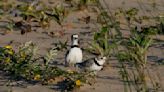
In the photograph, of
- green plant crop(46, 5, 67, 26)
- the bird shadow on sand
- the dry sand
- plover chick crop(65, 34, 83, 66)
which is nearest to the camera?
the dry sand

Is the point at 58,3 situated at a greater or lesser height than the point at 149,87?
greater

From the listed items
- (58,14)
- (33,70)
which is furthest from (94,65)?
(58,14)

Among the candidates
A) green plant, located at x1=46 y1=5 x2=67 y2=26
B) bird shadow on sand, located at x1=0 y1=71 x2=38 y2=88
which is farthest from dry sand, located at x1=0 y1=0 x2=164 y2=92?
green plant, located at x1=46 y1=5 x2=67 y2=26

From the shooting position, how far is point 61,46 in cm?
769

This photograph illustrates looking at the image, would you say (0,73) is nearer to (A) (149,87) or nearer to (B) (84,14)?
(A) (149,87)

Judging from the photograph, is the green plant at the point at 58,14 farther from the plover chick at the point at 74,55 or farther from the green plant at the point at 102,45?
the plover chick at the point at 74,55

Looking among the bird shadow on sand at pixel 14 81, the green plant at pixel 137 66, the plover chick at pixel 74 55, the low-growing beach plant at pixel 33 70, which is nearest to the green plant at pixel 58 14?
the green plant at pixel 137 66

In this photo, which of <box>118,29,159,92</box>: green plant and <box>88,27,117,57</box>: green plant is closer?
<box>118,29,159,92</box>: green plant

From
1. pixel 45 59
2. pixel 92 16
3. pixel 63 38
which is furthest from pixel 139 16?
pixel 45 59

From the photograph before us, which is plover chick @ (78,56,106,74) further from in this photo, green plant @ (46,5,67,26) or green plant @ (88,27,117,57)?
green plant @ (46,5,67,26)

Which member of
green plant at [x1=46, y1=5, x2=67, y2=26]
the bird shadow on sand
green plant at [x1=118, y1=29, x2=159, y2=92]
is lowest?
the bird shadow on sand

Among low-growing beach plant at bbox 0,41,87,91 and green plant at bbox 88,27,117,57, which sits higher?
green plant at bbox 88,27,117,57

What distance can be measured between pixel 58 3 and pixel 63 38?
222 cm

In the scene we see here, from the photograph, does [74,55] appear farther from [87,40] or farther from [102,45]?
[87,40]
